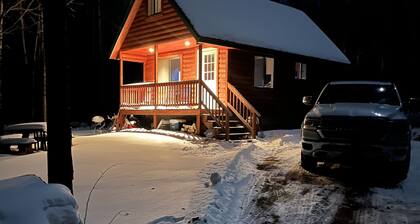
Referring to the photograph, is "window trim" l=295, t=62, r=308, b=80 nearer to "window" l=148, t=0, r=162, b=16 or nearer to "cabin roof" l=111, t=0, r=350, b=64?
"cabin roof" l=111, t=0, r=350, b=64

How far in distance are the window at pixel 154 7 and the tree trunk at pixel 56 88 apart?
43.7ft

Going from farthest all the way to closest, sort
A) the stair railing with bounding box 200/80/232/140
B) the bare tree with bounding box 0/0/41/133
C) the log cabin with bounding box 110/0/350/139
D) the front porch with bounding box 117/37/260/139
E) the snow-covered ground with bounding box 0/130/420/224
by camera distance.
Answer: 1. the log cabin with bounding box 110/0/350/139
2. the front porch with bounding box 117/37/260/139
3. the bare tree with bounding box 0/0/41/133
4. the stair railing with bounding box 200/80/232/140
5. the snow-covered ground with bounding box 0/130/420/224

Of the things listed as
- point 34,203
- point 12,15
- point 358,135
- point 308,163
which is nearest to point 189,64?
point 12,15

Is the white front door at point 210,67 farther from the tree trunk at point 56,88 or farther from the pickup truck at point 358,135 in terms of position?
the tree trunk at point 56,88

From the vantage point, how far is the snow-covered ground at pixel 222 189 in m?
5.45

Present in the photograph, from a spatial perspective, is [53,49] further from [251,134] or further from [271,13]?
[271,13]

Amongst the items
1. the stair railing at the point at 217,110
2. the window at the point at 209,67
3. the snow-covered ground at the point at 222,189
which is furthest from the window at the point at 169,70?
the snow-covered ground at the point at 222,189

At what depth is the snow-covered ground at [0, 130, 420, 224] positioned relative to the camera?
215 inches

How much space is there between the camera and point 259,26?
18.4 meters

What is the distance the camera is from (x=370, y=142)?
7.40 m

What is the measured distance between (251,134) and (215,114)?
5.34ft

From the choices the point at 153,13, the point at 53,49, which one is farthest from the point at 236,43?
the point at 53,49

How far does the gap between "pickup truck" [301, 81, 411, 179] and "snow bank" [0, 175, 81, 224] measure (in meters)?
5.84

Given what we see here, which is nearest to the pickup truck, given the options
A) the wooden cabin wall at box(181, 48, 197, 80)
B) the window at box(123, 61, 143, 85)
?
the wooden cabin wall at box(181, 48, 197, 80)
